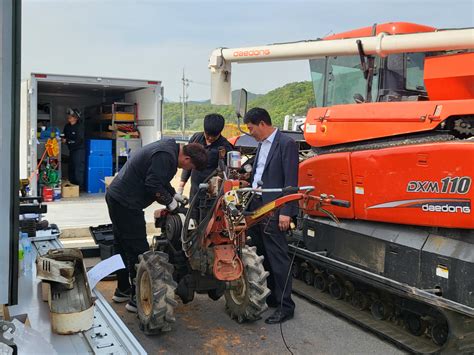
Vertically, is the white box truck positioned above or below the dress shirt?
above

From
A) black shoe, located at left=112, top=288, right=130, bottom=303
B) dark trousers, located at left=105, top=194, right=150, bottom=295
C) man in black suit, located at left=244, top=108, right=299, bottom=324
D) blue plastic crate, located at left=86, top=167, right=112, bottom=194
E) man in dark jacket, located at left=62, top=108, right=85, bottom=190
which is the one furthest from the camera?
man in dark jacket, located at left=62, top=108, right=85, bottom=190

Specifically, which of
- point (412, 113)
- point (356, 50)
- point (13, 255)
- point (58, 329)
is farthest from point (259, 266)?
point (13, 255)

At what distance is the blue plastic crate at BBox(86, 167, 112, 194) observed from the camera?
1183cm

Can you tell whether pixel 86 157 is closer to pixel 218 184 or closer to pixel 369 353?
pixel 218 184

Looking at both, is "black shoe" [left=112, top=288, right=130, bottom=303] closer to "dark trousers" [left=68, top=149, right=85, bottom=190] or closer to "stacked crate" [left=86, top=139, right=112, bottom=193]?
"stacked crate" [left=86, top=139, right=112, bottom=193]

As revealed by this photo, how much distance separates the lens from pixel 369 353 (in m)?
4.30

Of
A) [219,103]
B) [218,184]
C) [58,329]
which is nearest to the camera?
[58,329]

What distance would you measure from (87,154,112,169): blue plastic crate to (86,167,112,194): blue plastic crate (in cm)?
9

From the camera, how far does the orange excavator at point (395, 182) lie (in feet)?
13.1

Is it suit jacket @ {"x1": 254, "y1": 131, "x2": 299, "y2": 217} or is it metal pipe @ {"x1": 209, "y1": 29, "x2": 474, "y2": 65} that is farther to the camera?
suit jacket @ {"x1": 254, "y1": 131, "x2": 299, "y2": 217}

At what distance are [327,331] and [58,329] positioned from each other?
130 inches

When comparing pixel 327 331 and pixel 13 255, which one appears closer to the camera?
pixel 13 255

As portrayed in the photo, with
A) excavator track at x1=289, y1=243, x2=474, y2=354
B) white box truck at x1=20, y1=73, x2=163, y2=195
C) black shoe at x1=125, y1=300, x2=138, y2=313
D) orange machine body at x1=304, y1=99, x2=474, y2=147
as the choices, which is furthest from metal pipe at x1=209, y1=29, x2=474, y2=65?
white box truck at x1=20, y1=73, x2=163, y2=195

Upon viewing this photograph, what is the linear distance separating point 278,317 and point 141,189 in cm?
178
